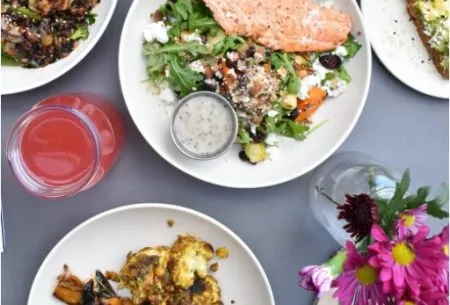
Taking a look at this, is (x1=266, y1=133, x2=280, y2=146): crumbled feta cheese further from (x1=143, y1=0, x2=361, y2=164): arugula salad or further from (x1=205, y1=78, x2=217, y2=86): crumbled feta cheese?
(x1=205, y1=78, x2=217, y2=86): crumbled feta cheese

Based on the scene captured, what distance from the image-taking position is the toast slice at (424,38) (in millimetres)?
1391

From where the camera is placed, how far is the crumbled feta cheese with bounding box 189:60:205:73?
4.42ft

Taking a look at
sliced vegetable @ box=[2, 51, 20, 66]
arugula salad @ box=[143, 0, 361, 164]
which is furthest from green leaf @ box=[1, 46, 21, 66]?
arugula salad @ box=[143, 0, 361, 164]

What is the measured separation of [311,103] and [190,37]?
0.27 meters

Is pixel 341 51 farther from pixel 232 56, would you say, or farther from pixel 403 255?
pixel 403 255

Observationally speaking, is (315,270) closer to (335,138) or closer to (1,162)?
(335,138)

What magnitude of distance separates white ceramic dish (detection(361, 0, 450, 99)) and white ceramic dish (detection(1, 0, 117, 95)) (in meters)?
0.51

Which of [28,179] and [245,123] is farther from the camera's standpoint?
[245,123]

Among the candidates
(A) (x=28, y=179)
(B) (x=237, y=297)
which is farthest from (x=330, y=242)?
(A) (x=28, y=179)

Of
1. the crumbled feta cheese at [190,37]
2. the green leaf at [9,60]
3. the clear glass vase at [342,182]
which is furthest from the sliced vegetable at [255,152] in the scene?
the green leaf at [9,60]

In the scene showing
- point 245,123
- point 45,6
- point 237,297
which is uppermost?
point 45,6

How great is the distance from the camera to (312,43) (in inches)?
53.8

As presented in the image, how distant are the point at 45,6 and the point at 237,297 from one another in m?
0.68

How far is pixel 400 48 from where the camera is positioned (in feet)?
4.60
